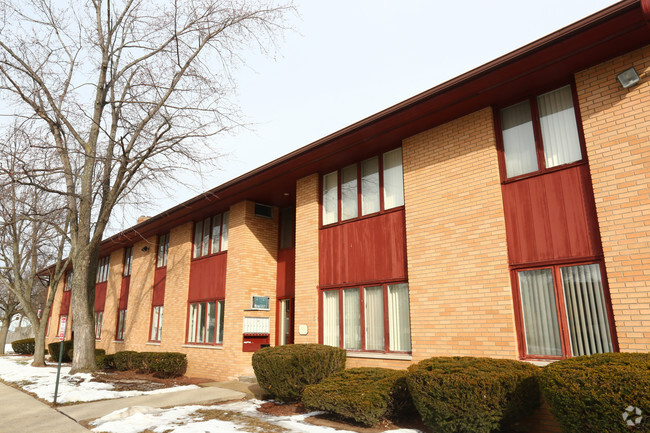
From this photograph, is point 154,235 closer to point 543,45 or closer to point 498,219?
point 498,219

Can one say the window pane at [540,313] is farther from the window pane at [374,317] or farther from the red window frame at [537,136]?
the window pane at [374,317]

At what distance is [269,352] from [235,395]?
1.76 meters

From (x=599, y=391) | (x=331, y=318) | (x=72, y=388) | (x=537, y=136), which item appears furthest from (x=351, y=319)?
(x=72, y=388)

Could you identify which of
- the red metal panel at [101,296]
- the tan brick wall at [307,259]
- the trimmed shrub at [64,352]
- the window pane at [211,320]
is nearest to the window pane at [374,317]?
the tan brick wall at [307,259]

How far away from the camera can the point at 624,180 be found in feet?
23.0

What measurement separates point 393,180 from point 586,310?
5137 millimetres

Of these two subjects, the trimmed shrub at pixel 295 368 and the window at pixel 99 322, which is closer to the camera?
the trimmed shrub at pixel 295 368

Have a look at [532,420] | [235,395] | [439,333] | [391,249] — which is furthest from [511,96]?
[235,395]

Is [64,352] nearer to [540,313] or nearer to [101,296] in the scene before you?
[101,296]

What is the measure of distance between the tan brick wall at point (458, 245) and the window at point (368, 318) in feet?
1.97

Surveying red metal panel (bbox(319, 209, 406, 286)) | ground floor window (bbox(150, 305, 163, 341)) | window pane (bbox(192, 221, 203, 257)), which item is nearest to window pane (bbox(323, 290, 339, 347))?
red metal panel (bbox(319, 209, 406, 286))

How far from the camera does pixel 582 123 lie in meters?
7.67

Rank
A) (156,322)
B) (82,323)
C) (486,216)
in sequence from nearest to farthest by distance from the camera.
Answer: (486,216)
(82,323)
(156,322)

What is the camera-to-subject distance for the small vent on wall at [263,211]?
51.7 ft
